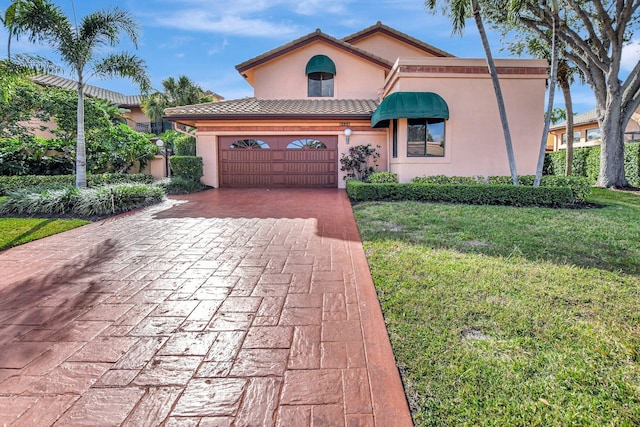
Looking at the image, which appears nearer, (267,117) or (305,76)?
(267,117)

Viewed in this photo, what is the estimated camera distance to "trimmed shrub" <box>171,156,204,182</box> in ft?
50.3

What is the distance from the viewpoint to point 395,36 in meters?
20.6

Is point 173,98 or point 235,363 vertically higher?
point 173,98

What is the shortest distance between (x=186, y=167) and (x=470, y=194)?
38.0 ft

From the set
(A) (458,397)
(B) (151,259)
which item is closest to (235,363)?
(A) (458,397)

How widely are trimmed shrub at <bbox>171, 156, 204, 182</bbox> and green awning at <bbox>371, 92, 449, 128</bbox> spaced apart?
27.5 feet

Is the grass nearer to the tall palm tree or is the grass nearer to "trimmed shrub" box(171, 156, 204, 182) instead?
"trimmed shrub" box(171, 156, 204, 182)

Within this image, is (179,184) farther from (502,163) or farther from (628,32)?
(628,32)

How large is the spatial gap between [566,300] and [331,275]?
2708 mm

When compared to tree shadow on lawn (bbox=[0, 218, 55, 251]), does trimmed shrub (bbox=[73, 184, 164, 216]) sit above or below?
above

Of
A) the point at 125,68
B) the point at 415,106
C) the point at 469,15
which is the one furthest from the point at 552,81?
the point at 125,68

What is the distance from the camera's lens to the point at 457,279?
14.5ft

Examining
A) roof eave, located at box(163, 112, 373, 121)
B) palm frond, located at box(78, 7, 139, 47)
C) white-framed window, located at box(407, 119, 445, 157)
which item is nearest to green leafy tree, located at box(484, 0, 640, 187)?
white-framed window, located at box(407, 119, 445, 157)

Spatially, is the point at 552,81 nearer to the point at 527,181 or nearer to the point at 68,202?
the point at 527,181
